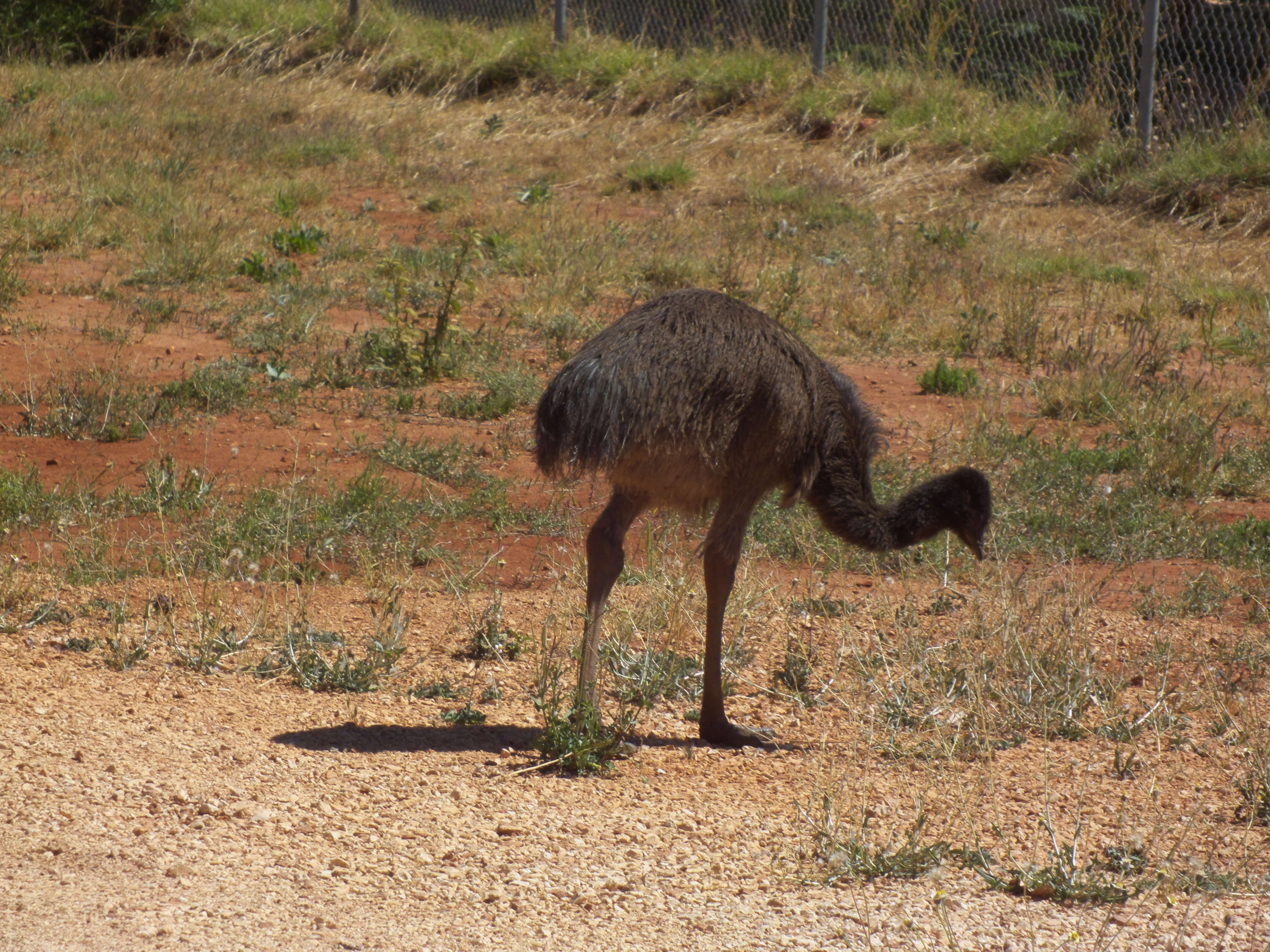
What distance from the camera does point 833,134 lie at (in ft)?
49.5

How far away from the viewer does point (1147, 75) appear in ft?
42.2

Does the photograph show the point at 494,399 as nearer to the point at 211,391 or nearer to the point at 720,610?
the point at 211,391

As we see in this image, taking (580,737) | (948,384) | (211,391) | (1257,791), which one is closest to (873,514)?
(580,737)

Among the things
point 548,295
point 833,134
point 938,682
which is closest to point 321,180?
point 548,295

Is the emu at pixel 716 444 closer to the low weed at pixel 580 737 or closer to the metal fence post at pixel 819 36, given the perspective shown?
the low weed at pixel 580 737

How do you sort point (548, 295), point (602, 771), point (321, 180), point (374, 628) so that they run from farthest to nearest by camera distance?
point (321, 180) < point (548, 295) < point (374, 628) < point (602, 771)

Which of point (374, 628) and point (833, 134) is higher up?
point (833, 134)

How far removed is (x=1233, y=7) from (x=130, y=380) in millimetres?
11055

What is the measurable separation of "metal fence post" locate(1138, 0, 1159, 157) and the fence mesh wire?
217 millimetres

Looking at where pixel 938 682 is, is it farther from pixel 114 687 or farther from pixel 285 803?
pixel 114 687

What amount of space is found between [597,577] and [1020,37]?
12900mm

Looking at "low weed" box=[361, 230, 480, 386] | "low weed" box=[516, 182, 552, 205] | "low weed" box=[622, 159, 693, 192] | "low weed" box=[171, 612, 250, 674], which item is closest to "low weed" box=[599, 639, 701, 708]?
"low weed" box=[171, 612, 250, 674]

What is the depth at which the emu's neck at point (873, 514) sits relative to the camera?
4.88 metres

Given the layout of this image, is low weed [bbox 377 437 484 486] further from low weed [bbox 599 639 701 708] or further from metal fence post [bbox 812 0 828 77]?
metal fence post [bbox 812 0 828 77]
